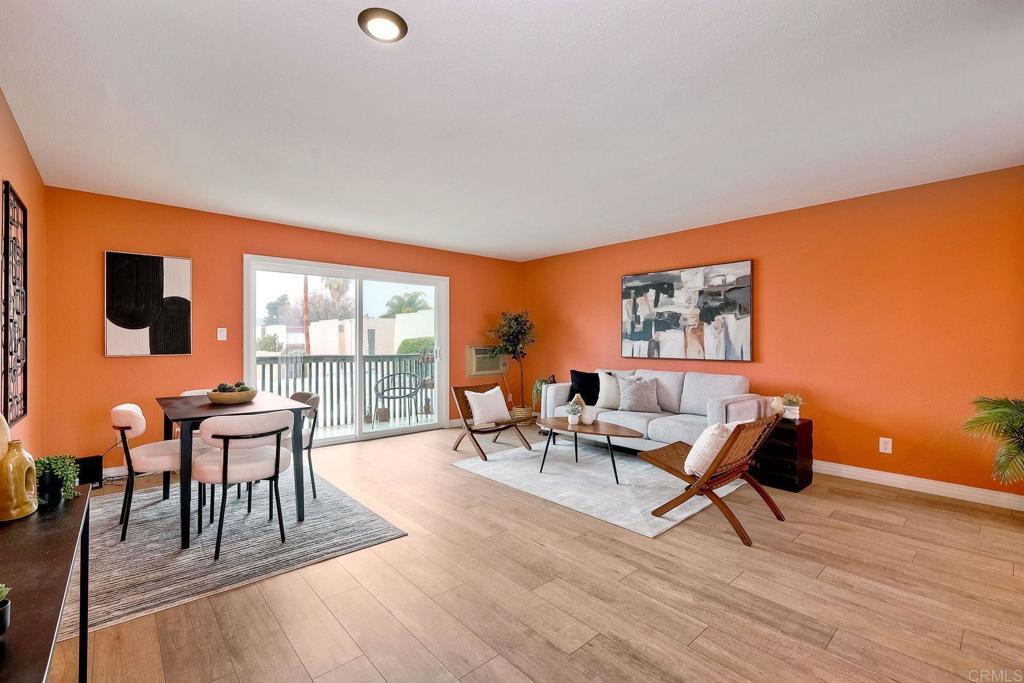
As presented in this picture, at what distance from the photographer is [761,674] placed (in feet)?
5.57

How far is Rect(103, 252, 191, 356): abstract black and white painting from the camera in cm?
400

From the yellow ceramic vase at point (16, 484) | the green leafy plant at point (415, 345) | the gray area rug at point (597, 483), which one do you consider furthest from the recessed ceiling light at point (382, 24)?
the green leafy plant at point (415, 345)

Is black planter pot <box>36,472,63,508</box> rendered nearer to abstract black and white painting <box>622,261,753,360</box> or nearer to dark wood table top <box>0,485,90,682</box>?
dark wood table top <box>0,485,90,682</box>

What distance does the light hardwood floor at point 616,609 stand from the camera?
1.75m

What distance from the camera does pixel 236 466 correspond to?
2.70m

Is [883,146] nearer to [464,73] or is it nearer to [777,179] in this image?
[777,179]

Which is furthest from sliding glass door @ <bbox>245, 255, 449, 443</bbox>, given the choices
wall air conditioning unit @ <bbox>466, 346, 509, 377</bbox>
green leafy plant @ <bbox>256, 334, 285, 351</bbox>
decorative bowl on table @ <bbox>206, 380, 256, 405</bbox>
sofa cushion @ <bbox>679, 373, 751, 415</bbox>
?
sofa cushion @ <bbox>679, 373, 751, 415</bbox>

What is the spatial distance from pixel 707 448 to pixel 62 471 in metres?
3.08

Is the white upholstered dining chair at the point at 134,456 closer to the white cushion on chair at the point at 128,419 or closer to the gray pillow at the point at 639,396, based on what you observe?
the white cushion on chair at the point at 128,419

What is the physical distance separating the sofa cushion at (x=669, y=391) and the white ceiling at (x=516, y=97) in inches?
77.6

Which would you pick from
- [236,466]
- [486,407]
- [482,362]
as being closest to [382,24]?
[236,466]

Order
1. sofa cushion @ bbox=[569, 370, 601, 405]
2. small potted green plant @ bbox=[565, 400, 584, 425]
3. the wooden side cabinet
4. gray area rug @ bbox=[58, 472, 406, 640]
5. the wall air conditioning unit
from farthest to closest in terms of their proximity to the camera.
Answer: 1. the wall air conditioning unit
2. sofa cushion @ bbox=[569, 370, 601, 405]
3. small potted green plant @ bbox=[565, 400, 584, 425]
4. the wooden side cabinet
5. gray area rug @ bbox=[58, 472, 406, 640]

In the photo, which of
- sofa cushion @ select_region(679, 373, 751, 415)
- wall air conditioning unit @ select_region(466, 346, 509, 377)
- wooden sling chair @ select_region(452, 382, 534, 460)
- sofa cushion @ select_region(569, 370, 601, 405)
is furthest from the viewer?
wall air conditioning unit @ select_region(466, 346, 509, 377)

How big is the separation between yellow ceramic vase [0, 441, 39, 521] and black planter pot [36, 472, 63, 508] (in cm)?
3
